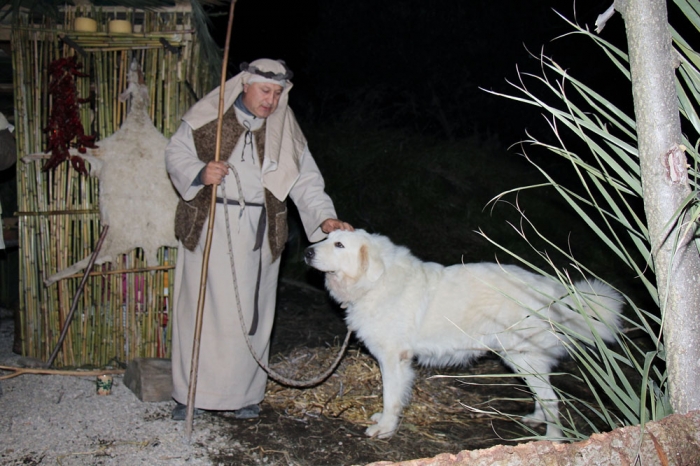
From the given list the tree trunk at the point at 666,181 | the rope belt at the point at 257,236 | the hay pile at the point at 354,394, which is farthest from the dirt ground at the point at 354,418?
the tree trunk at the point at 666,181

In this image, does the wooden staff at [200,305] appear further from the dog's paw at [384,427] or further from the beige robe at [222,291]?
the dog's paw at [384,427]

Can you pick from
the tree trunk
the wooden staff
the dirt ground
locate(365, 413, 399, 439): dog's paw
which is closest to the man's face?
the wooden staff

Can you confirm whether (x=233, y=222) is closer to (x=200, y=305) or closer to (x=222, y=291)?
(x=222, y=291)

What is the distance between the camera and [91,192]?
4949 mm

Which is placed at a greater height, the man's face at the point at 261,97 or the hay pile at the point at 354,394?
the man's face at the point at 261,97

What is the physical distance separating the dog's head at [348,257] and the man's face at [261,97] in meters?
0.97

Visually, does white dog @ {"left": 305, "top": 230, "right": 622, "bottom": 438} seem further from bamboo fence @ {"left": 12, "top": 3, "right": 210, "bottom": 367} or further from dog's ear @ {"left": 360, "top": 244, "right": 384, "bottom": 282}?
bamboo fence @ {"left": 12, "top": 3, "right": 210, "bottom": 367}

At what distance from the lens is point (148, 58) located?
490 centimetres

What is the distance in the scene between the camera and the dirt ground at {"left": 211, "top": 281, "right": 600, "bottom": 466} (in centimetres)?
367

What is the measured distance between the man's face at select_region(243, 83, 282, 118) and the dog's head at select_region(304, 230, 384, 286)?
97cm

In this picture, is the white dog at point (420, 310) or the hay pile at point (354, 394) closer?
the white dog at point (420, 310)

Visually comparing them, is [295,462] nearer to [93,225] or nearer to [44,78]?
[93,225]

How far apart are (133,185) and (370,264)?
88.5 inches

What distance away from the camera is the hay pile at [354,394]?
4.32 metres
